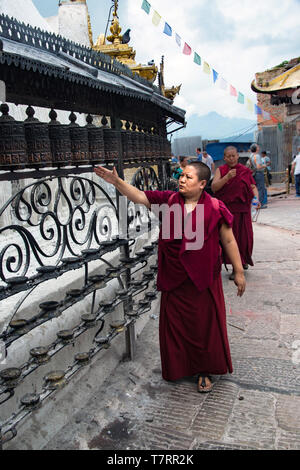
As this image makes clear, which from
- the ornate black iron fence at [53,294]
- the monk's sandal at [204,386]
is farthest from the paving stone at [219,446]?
the ornate black iron fence at [53,294]

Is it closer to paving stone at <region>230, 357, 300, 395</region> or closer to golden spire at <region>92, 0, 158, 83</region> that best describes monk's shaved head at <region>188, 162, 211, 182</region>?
paving stone at <region>230, 357, 300, 395</region>

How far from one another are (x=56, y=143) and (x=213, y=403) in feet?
6.17

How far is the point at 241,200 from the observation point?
17.3 ft

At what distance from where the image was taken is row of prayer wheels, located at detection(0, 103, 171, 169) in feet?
6.86

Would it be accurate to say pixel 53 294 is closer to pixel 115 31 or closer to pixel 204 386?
pixel 204 386

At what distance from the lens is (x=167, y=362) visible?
2.98m

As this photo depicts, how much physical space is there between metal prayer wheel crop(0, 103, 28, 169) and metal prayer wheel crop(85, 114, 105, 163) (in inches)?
27.3

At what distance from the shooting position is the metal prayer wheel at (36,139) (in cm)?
226

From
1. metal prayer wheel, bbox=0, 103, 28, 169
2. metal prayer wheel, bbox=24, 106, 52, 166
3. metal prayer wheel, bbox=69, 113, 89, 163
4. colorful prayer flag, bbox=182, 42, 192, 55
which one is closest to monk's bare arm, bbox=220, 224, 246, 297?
metal prayer wheel, bbox=69, 113, 89, 163

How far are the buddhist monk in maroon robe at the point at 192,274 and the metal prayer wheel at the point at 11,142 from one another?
70cm

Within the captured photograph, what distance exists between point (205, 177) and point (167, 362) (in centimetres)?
129

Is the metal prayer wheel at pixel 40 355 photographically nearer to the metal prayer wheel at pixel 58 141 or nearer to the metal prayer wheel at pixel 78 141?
the metal prayer wheel at pixel 58 141
